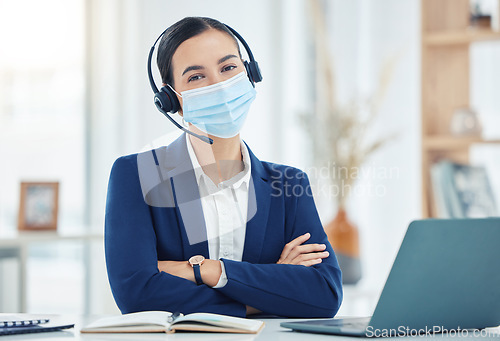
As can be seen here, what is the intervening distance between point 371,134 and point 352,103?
9.8 inches

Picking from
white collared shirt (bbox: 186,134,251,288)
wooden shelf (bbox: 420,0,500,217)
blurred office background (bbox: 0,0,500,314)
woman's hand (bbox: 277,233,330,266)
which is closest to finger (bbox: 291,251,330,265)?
woman's hand (bbox: 277,233,330,266)

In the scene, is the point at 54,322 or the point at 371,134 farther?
the point at 371,134

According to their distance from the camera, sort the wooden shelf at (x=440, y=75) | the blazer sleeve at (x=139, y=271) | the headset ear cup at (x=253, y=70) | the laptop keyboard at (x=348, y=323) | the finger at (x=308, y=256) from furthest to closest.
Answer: the wooden shelf at (x=440, y=75), the headset ear cup at (x=253, y=70), the finger at (x=308, y=256), the blazer sleeve at (x=139, y=271), the laptop keyboard at (x=348, y=323)

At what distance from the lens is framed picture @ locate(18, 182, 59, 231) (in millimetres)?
2773

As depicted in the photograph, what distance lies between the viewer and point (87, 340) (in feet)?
3.35

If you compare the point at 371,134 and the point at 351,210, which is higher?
the point at 371,134

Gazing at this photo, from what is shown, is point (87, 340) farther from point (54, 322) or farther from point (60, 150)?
point (60, 150)

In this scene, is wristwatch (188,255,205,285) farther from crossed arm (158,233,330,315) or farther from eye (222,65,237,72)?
eye (222,65,237,72)

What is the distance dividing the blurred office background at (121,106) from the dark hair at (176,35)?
1.50 m

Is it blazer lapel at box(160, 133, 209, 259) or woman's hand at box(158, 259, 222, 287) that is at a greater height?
blazer lapel at box(160, 133, 209, 259)

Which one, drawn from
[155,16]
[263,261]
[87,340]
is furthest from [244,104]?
[155,16]

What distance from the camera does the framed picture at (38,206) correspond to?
2.77 metres

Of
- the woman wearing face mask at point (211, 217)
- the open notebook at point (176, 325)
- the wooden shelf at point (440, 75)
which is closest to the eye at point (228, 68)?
the woman wearing face mask at point (211, 217)

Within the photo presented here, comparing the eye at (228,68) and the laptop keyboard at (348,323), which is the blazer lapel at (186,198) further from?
the laptop keyboard at (348,323)
